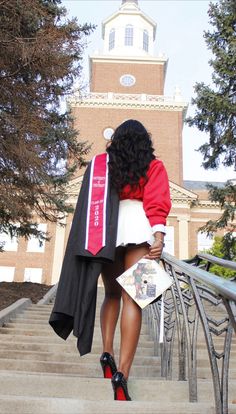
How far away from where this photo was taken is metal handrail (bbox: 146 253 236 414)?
6.24 feet

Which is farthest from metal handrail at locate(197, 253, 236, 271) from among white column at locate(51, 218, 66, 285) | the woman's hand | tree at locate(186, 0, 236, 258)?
white column at locate(51, 218, 66, 285)

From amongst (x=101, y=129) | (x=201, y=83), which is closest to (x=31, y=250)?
(x=101, y=129)

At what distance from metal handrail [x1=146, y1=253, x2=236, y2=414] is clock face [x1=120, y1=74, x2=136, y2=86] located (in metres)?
36.0

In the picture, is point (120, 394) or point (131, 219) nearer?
point (120, 394)

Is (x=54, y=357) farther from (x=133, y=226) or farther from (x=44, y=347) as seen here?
(x=133, y=226)

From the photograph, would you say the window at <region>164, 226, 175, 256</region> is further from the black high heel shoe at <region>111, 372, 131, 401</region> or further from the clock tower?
the black high heel shoe at <region>111, 372, 131, 401</region>

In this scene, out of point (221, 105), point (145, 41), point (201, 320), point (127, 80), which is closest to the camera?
point (201, 320)

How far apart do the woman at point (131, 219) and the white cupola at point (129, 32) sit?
128 feet

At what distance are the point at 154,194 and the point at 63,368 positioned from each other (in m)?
2.02

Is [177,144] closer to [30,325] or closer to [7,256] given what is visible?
[7,256]

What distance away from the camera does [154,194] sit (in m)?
2.99

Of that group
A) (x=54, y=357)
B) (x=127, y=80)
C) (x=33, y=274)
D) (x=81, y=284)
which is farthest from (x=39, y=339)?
(x=127, y=80)

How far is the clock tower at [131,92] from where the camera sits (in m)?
35.8

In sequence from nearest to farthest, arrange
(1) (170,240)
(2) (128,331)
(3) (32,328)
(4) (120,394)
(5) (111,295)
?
(4) (120,394), (2) (128,331), (5) (111,295), (3) (32,328), (1) (170,240)
